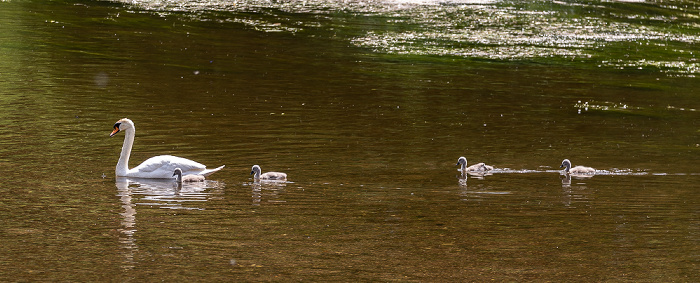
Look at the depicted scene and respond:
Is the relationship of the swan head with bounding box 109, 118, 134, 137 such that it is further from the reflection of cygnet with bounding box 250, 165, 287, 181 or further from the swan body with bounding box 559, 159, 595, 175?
the swan body with bounding box 559, 159, 595, 175

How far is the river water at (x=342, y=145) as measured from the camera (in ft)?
36.2

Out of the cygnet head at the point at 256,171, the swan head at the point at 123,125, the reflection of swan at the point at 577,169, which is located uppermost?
the swan head at the point at 123,125

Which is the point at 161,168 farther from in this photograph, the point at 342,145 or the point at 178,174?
the point at 342,145

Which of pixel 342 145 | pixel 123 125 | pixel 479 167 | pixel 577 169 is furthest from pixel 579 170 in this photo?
pixel 123 125

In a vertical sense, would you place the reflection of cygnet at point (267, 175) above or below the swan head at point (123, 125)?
below

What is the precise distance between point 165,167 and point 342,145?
4334mm

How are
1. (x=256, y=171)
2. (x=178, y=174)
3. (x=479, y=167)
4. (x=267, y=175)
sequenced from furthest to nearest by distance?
(x=479, y=167), (x=256, y=171), (x=178, y=174), (x=267, y=175)

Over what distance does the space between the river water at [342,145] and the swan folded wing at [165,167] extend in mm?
329

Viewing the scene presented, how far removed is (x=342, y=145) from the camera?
18.5m

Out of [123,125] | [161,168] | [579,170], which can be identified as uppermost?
[123,125]

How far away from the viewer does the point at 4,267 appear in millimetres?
10016

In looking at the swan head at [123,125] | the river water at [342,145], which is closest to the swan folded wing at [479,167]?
the river water at [342,145]

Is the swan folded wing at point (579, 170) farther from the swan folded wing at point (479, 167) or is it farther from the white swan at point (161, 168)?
the white swan at point (161, 168)

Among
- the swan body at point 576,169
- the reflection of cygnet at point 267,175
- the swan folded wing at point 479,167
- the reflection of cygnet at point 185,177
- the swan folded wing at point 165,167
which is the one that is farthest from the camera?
the swan body at point 576,169
